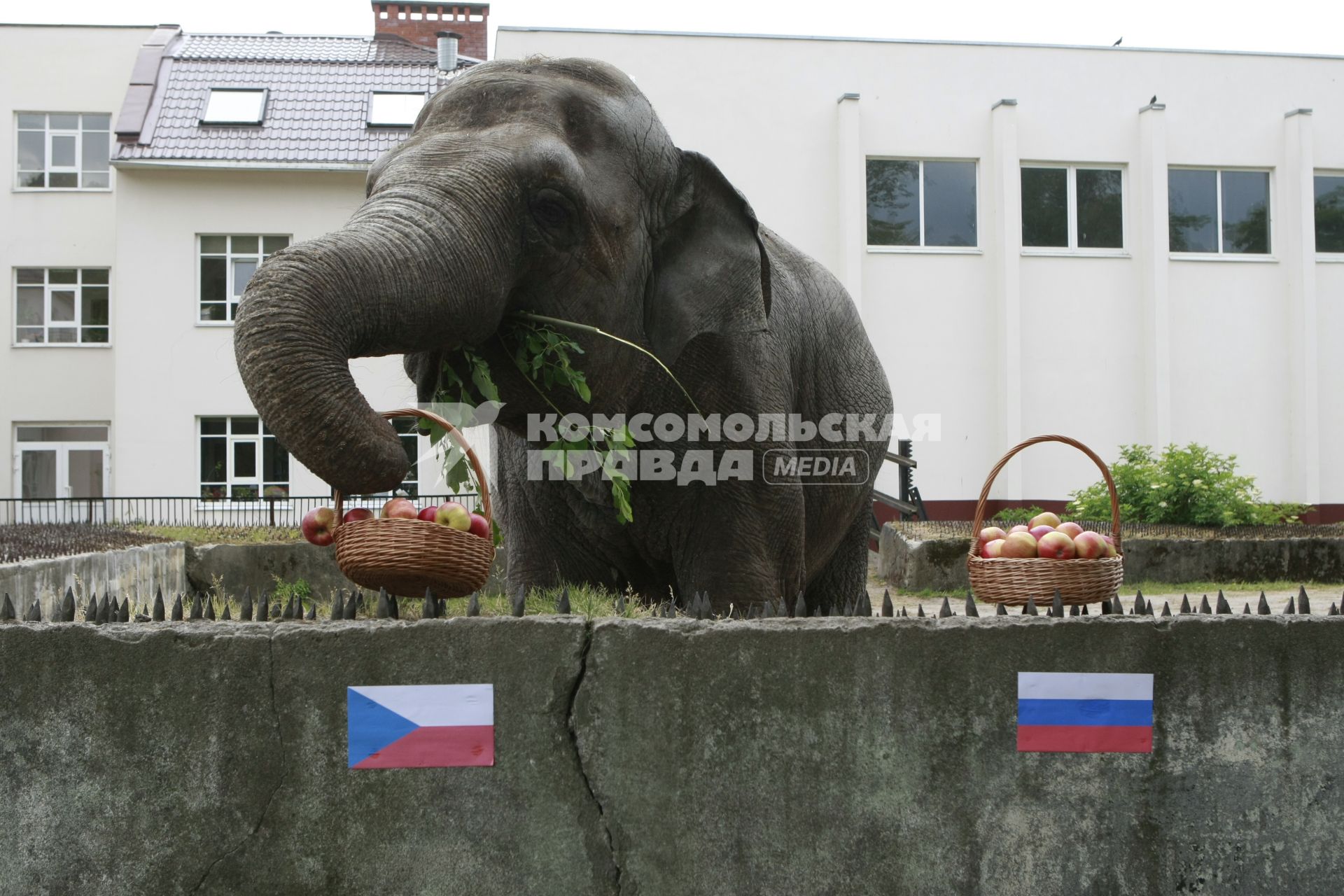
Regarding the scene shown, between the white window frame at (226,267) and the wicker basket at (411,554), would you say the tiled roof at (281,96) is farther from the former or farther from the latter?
the wicker basket at (411,554)

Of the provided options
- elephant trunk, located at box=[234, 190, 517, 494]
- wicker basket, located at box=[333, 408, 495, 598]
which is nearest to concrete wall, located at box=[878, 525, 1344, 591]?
wicker basket, located at box=[333, 408, 495, 598]

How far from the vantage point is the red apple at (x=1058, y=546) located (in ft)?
16.0

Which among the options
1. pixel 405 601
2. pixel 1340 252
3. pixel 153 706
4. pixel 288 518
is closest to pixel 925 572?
pixel 405 601

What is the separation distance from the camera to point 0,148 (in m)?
27.1

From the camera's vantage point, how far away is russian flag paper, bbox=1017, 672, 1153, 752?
390cm

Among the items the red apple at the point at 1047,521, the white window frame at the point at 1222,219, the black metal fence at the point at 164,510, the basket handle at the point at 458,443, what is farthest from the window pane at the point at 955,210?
the basket handle at the point at 458,443

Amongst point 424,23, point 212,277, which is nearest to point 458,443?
point 212,277

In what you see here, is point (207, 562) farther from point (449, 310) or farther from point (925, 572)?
point (449, 310)

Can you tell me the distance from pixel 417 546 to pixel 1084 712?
2.19 metres

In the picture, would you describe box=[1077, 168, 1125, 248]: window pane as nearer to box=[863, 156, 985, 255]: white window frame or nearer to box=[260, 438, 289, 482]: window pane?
box=[863, 156, 985, 255]: white window frame

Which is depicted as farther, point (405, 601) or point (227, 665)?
point (405, 601)

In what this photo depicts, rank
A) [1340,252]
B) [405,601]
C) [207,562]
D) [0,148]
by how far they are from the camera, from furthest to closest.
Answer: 1. [0,148]
2. [1340,252]
3. [207,562]
4. [405,601]

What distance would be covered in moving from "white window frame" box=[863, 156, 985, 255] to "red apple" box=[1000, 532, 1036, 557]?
19.3 m

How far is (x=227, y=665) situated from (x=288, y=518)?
2062cm
